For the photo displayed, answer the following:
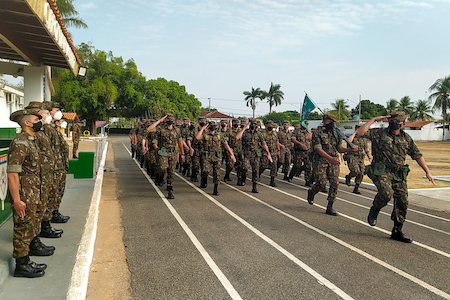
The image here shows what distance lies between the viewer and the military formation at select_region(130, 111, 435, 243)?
5.84 metres

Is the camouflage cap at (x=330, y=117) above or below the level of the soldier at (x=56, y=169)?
above

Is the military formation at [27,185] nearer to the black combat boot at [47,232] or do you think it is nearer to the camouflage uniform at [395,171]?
the black combat boot at [47,232]

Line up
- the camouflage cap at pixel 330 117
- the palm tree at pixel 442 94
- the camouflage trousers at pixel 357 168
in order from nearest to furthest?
the camouflage cap at pixel 330 117 < the camouflage trousers at pixel 357 168 < the palm tree at pixel 442 94

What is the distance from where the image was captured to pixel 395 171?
5.84 m

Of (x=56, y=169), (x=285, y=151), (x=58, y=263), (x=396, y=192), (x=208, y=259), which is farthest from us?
(x=285, y=151)

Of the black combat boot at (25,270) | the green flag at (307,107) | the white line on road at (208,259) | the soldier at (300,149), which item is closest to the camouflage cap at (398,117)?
the white line on road at (208,259)

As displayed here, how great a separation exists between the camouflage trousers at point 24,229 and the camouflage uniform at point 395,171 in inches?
197

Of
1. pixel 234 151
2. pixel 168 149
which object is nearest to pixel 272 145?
pixel 234 151

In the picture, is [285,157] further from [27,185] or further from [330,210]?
[27,185]

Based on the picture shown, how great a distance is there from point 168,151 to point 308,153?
533 centimetres

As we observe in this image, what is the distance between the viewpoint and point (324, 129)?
7762 millimetres

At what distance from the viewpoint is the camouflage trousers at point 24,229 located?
3.90 m

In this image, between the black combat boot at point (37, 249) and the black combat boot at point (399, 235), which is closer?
the black combat boot at point (37, 249)

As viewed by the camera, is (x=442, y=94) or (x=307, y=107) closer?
(x=307, y=107)
